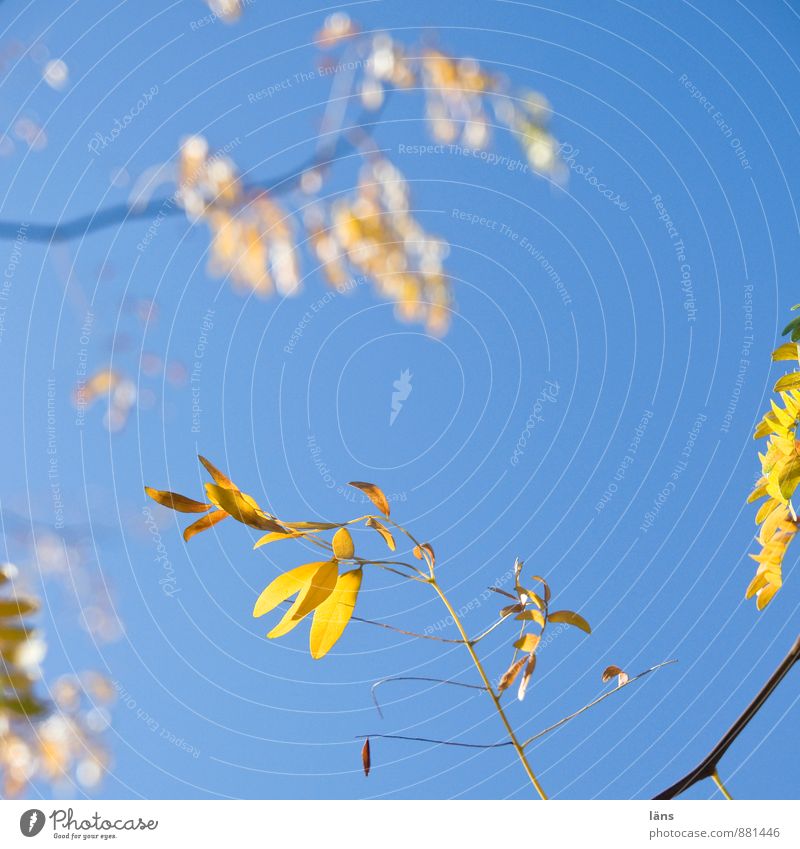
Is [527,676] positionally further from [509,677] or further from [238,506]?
[238,506]

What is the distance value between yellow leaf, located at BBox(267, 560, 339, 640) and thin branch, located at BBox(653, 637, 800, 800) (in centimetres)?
16

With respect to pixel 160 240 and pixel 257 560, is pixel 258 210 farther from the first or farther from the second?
pixel 257 560

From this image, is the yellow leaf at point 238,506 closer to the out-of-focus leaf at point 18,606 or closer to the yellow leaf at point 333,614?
the yellow leaf at point 333,614

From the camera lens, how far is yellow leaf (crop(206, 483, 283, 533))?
0.31 meters

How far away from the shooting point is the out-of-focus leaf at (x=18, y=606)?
0.53 m

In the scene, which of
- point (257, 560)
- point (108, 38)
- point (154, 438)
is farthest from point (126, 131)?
point (257, 560)

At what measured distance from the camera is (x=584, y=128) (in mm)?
747

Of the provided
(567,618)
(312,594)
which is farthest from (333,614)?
(567,618)

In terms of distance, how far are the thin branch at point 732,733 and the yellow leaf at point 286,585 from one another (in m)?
0.17

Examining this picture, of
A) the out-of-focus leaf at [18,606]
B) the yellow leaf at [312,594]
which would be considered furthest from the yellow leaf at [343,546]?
the out-of-focus leaf at [18,606]
